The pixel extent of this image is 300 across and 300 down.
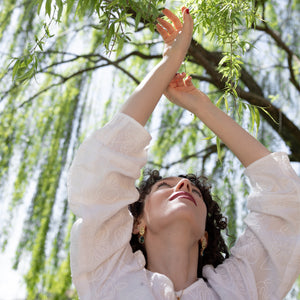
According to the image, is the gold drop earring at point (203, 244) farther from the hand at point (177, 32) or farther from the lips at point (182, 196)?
the hand at point (177, 32)

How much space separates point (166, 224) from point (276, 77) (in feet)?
5.71

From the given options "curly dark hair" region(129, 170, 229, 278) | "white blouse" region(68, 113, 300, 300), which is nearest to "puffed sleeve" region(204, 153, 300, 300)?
"white blouse" region(68, 113, 300, 300)

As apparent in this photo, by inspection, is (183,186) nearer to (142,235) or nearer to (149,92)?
(142,235)

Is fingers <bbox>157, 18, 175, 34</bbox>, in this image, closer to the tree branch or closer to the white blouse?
the white blouse

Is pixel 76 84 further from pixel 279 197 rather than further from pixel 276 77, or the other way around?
pixel 279 197

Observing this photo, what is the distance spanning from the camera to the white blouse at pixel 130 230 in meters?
1.21

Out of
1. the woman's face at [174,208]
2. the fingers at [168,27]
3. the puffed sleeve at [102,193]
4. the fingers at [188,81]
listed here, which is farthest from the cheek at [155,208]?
the fingers at [168,27]

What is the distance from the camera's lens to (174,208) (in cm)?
131

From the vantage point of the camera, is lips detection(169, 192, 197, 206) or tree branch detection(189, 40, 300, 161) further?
tree branch detection(189, 40, 300, 161)

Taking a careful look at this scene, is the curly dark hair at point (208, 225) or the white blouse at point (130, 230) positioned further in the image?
the curly dark hair at point (208, 225)

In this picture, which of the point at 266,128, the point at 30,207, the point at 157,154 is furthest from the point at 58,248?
the point at 266,128

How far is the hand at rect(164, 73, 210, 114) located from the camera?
4.68ft

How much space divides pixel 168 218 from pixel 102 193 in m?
0.21

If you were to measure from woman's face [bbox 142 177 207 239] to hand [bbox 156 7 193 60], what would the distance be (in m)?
0.37
